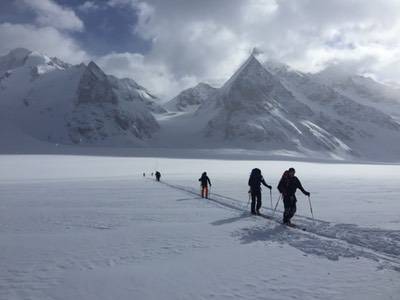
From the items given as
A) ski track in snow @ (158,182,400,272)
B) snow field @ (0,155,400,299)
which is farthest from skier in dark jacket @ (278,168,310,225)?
snow field @ (0,155,400,299)

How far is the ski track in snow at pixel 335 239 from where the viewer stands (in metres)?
11.6

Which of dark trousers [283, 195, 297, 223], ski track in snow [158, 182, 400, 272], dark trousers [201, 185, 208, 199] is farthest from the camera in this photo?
dark trousers [201, 185, 208, 199]

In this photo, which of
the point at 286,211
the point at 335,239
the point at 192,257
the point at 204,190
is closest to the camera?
the point at 192,257

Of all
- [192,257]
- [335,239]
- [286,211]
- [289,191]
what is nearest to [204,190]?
[289,191]

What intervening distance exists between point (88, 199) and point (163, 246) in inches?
590

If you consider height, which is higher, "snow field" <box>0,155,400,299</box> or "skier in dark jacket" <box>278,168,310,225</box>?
"skier in dark jacket" <box>278,168,310,225</box>

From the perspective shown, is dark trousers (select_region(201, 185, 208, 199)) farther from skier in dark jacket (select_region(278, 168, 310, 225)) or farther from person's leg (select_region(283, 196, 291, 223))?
person's leg (select_region(283, 196, 291, 223))

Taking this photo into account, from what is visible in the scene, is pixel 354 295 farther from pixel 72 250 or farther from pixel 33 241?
pixel 33 241

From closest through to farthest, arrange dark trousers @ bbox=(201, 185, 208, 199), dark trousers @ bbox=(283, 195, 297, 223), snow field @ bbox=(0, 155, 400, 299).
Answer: snow field @ bbox=(0, 155, 400, 299) → dark trousers @ bbox=(283, 195, 297, 223) → dark trousers @ bbox=(201, 185, 208, 199)

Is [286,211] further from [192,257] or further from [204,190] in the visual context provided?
[204,190]

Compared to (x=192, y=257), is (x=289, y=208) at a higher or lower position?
higher


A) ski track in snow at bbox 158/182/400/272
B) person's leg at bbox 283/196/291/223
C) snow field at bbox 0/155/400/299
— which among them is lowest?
snow field at bbox 0/155/400/299

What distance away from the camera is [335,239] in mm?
13609

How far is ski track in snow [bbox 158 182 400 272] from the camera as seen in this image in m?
11.6
